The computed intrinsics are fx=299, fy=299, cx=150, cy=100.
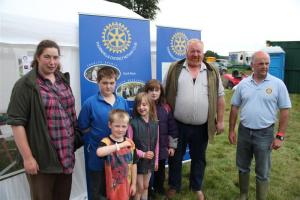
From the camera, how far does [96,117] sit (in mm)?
2881

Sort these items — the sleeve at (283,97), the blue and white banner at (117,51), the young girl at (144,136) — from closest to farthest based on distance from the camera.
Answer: the young girl at (144,136)
the sleeve at (283,97)
the blue and white banner at (117,51)

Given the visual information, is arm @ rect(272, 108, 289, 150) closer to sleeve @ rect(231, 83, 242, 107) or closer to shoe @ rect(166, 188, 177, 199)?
sleeve @ rect(231, 83, 242, 107)

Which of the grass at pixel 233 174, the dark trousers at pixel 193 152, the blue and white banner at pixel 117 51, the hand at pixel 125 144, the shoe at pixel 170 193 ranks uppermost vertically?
the blue and white banner at pixel 117 51

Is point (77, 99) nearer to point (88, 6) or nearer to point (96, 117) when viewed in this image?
point (96, 117)

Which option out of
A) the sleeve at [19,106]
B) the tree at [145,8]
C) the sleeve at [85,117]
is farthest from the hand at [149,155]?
the tree at [145,8]

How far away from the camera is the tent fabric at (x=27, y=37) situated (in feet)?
10.3

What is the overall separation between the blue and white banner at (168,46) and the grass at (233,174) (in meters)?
1.82

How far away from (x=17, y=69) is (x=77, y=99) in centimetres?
80

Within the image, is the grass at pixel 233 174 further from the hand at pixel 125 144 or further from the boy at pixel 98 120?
the hand at pixel 125 144

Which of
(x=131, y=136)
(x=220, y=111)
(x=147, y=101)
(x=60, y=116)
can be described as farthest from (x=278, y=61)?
(x=60, y=116)

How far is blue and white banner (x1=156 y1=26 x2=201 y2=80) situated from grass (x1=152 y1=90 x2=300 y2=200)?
1815mm

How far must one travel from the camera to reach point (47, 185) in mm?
2586

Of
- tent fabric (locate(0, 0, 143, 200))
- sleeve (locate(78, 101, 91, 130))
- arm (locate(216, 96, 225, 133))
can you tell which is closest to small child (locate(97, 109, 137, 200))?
sleeve (locate(78, 101, 91, 130))

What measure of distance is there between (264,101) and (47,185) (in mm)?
2479
